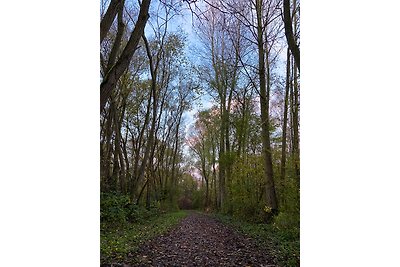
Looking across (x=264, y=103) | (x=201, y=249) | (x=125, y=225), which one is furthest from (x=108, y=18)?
(x=201, y=249)

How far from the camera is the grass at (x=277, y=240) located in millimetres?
2348

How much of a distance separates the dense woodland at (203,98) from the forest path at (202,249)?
0.79 feet

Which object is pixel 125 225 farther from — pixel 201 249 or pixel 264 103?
pixel 264 103

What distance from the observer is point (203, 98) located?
8.96 ft

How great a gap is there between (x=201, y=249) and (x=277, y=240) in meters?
0.60

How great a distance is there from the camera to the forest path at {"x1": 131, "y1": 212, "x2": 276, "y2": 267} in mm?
2371

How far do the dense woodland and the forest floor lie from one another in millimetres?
→ 244

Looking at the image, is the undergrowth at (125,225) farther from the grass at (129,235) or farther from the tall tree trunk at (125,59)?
the tall tree trunk at (125,59)

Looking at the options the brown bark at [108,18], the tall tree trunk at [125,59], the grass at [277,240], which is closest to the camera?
the grass at [277,240]

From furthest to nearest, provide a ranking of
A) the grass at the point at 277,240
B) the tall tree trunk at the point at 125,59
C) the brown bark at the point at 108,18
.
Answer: the tall tree trunk at the point at 125,59, the brown bark at the point at 108,18, the grass at the point at 277,240

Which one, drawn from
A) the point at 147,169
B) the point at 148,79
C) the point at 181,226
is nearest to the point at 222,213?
the point at 181,226

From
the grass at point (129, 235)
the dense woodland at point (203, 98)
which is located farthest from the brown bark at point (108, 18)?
the grass at point (129, 235)
